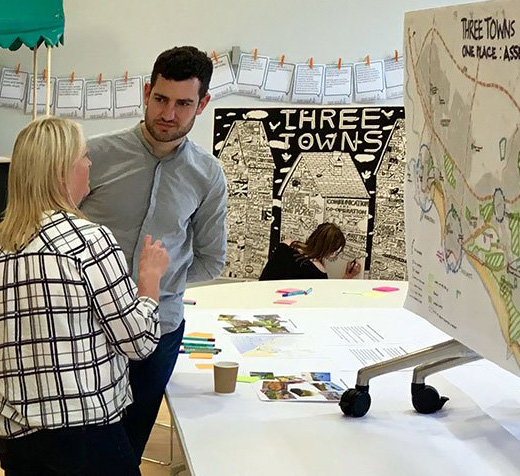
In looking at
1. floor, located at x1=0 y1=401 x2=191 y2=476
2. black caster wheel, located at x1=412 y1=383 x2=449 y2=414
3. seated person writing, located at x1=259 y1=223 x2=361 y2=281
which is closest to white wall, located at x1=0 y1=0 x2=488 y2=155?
seated person writing, located at x1=259 y1=223 x2=361 y2=281

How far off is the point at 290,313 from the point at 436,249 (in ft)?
3.79

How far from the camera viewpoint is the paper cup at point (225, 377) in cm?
188

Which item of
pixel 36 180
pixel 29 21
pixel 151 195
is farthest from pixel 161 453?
pixel 29 21

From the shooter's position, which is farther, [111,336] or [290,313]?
[290,313]

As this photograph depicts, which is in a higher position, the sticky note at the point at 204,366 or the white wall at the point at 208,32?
the white wall at the point at 208,32

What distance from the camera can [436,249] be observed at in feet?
5.34

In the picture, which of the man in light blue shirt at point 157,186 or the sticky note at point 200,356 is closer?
the man in light blue shirt at point 157,186

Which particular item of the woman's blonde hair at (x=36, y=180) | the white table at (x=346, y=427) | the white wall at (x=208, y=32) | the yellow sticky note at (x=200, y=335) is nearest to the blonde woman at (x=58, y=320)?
the woman's blonde hair at (x=36, y=180)

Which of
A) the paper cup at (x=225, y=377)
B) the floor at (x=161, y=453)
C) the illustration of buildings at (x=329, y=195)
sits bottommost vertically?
the floor at (x=161, y=453)

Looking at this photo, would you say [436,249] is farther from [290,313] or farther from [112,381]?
[290,313]

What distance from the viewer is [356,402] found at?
1.74 meters

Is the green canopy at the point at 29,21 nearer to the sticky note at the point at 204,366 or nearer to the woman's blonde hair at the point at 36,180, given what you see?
the sticky note at the point at 204,366

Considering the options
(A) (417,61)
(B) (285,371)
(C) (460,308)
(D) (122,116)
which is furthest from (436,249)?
(D) (122,116)

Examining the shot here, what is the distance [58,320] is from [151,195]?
581 mm
